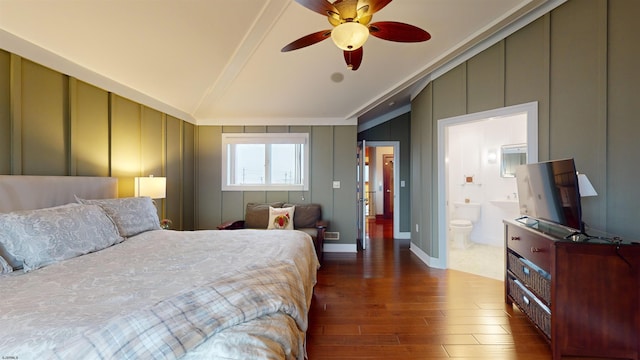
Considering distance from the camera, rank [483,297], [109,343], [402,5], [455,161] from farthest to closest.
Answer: [455,161], [483,297], [402,5], [109,343]

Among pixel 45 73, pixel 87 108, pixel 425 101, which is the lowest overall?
pixel 87 108

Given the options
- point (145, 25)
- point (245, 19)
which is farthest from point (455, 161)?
point (145, 25)

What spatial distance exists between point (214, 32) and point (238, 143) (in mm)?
2260

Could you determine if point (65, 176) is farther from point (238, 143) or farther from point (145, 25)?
point (238, 143)

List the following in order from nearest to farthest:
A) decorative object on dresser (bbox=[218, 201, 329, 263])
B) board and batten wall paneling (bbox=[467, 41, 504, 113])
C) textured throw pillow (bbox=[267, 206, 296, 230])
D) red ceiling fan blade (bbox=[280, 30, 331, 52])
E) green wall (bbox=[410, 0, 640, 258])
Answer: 1. red ceiling fan blade (bbox=[280, 30, 331, 52])
2. green wall (bbox=[410, 0, 640, 258])
3. board and batten wall paneling (bbox=[467, 41, 504, 113])
4. textured throw pillow (bbox=[267, 206, 296, 230])
5. decorative object on dresser (bbox=[218, 201, 329, 263])

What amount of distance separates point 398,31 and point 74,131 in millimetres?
2958

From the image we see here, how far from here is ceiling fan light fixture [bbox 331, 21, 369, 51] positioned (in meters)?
1.74

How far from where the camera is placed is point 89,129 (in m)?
2.56

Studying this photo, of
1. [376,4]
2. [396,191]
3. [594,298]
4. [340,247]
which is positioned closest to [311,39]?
[376,4]

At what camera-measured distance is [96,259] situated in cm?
169

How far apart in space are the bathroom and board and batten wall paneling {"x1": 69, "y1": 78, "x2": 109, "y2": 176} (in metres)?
4.74

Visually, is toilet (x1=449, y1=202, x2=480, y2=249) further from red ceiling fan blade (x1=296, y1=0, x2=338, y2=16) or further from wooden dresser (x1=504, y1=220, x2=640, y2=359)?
red ceiling fan blade (x1=296, y1=0, x2=338, y2=16)

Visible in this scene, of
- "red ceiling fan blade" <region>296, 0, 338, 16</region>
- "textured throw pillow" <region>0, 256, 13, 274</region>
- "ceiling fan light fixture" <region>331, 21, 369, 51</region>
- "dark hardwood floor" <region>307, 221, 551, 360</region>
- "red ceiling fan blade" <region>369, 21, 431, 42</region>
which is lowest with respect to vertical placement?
"dark hardwood floor" <region>307, 221, 551, 360</region>

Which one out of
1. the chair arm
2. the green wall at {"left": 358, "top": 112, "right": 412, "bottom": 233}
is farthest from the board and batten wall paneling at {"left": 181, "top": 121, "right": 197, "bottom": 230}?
the green wall at {"left": 358, "top": 112, "right": 412, "bottom": 233}
